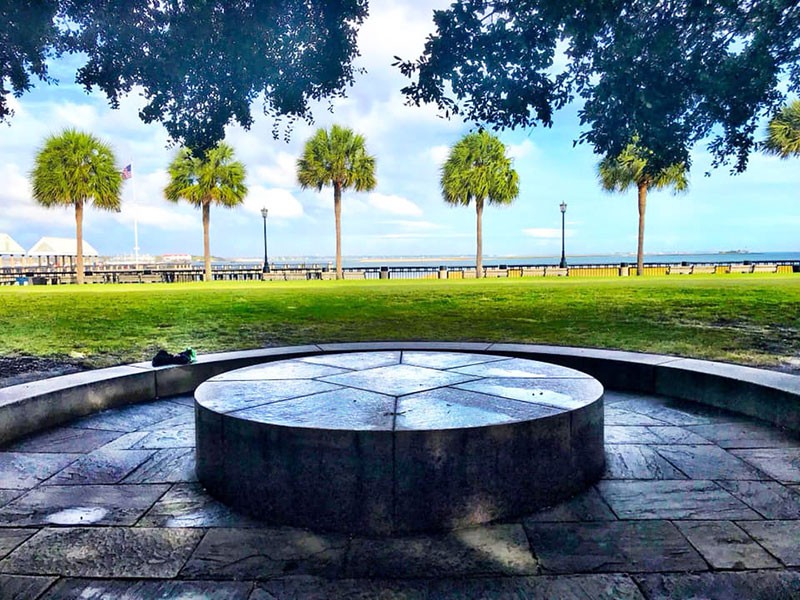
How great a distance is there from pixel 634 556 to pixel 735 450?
190 centimetres

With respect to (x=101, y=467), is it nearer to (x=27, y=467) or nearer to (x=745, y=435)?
(x=27, y=467)

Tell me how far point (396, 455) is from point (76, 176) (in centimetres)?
3947

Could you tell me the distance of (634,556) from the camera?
2.48 meters

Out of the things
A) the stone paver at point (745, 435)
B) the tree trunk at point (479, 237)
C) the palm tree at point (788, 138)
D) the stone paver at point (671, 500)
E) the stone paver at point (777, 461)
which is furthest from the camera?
the tree trunk at point (479, 237)

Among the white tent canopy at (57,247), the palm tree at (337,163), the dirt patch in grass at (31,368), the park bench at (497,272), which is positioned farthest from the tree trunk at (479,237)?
the white tent canopy at (57,247)

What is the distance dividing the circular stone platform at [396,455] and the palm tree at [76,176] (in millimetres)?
37078

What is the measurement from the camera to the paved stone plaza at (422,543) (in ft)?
7.45

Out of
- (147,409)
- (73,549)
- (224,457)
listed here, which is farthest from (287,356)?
(73,549)

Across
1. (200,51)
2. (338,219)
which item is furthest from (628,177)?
(200,51)

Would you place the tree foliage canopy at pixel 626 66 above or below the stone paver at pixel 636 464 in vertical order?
above

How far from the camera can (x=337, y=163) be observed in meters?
37.3

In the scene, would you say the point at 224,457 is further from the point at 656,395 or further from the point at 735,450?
the point at 656,395

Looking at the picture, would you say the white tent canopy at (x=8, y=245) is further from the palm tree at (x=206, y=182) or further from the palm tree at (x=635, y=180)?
the palm tree at (x=635, y=180)

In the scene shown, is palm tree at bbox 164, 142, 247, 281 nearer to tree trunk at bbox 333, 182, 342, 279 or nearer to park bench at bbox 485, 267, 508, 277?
tree trunk at bbox 333, 182, 342, 279
